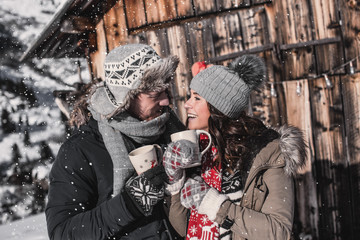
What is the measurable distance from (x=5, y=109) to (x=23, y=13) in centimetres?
414

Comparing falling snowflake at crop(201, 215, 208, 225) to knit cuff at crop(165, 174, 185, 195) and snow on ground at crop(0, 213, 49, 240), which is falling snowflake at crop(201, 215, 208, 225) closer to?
knit cuff at crop(165, 174, 185, 195)

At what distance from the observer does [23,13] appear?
42.8ft

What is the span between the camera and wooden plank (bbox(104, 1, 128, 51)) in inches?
204

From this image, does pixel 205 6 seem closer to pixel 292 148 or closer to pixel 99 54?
pixel 99 54

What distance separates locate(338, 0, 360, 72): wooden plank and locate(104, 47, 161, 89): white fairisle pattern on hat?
3753mm

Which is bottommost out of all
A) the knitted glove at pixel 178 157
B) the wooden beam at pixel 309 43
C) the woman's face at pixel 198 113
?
the knitted glove at pixel 178 157

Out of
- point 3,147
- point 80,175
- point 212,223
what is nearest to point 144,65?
point 80,175

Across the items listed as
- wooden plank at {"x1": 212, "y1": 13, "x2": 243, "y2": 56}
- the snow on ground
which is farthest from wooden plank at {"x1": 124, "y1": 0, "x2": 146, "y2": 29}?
the snow on ground

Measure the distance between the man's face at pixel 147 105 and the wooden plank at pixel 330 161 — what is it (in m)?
3.36

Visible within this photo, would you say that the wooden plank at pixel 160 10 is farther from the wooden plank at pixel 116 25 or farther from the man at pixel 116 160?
the man at pixel 116 160

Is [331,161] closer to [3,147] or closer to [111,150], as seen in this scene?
[111,150]

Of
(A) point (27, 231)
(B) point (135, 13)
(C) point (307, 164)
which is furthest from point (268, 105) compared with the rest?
(A) point (27, 231)

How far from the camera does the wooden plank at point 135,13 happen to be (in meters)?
5.15

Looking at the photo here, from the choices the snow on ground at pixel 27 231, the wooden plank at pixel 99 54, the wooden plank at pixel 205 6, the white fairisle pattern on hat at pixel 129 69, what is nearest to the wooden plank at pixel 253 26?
the wooden plank at pixel 205 6
